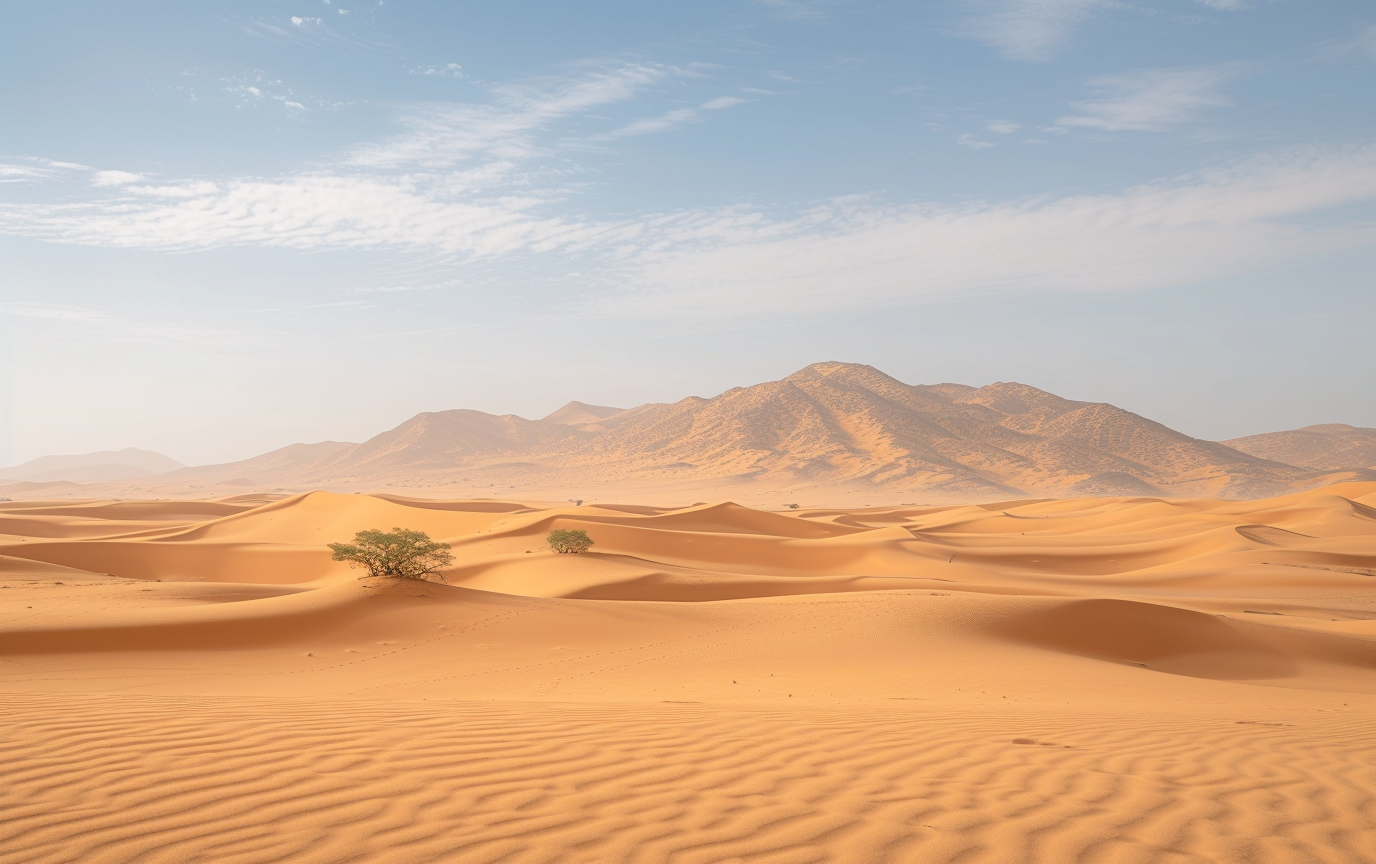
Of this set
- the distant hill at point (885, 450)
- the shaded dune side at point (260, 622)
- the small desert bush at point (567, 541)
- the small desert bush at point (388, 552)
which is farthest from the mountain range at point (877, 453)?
the shaded dune side at point (260, 622)

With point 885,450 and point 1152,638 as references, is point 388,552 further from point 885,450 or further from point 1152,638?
point 885,450

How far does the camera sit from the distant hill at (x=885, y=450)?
10619cm

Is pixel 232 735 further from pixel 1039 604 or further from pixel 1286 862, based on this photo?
pixel 1039 604

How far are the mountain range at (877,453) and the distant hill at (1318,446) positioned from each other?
7.86 ft

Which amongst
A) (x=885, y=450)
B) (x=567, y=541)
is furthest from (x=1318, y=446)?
(x=567, y=541)

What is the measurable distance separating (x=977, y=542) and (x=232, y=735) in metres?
40.9

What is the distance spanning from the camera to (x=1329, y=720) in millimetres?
8328

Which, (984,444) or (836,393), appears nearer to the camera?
(984,444)

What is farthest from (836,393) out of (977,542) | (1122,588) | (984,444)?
(1122,588)

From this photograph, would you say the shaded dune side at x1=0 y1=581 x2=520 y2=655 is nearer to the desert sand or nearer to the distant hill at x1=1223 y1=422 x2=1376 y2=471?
the desert sand

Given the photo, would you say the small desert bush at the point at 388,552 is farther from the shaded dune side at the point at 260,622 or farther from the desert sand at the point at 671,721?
the shaded dune side at the point at 260,622

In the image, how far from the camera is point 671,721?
6.83 m

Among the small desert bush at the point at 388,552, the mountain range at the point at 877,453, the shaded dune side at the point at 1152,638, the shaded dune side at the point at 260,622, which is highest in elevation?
the mountain range at the point at 877,453

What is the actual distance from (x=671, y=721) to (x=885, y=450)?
355 feet
